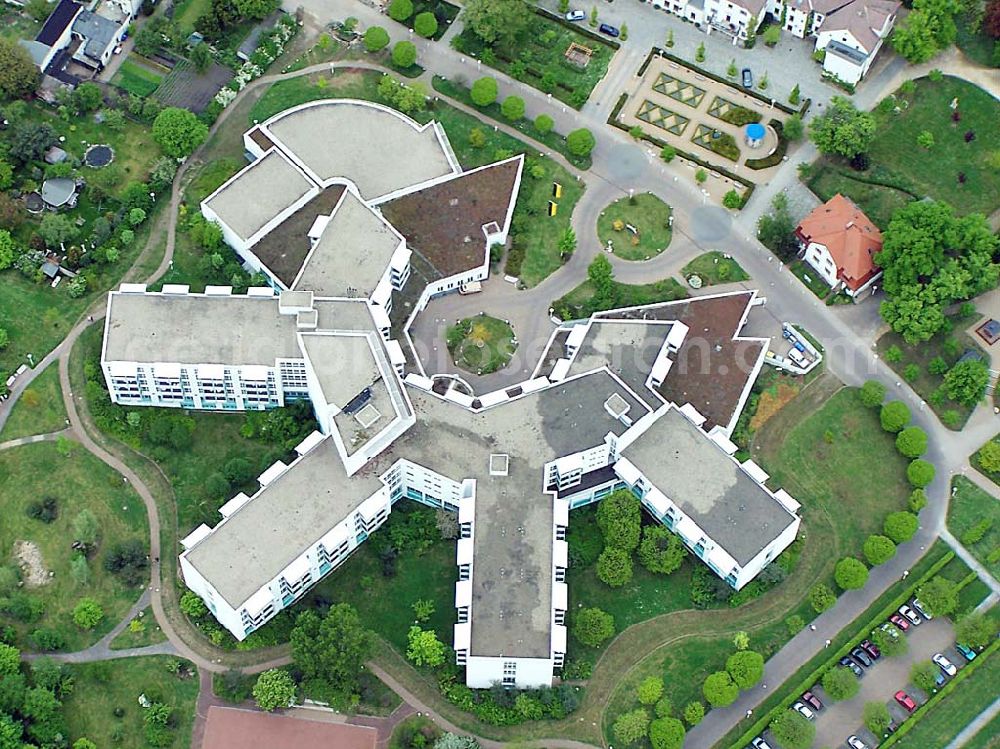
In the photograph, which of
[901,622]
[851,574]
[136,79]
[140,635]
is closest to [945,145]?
[851,574]

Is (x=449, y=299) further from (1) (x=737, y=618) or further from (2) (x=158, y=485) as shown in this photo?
(1) (x=737, y=618)

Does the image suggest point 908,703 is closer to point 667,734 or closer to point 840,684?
point 840,684

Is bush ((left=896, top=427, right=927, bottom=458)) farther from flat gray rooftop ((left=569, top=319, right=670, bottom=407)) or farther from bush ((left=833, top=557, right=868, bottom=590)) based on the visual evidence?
flat gray rooftop ((left=569, top=319, right=670, bottom=407))

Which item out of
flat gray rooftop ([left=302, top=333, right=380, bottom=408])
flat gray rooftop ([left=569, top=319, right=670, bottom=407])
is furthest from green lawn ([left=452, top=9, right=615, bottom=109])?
flat gray rooftop ([left=302, top=333, right=380, bottom=408])

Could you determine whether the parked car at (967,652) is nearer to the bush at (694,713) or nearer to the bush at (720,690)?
the bush at (720,690)

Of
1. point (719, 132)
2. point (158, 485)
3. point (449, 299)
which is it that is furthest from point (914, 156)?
point (158, 485)

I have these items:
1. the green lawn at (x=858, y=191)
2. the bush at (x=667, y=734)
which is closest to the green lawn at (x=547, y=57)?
the green lawn at (x=858, y=191)
